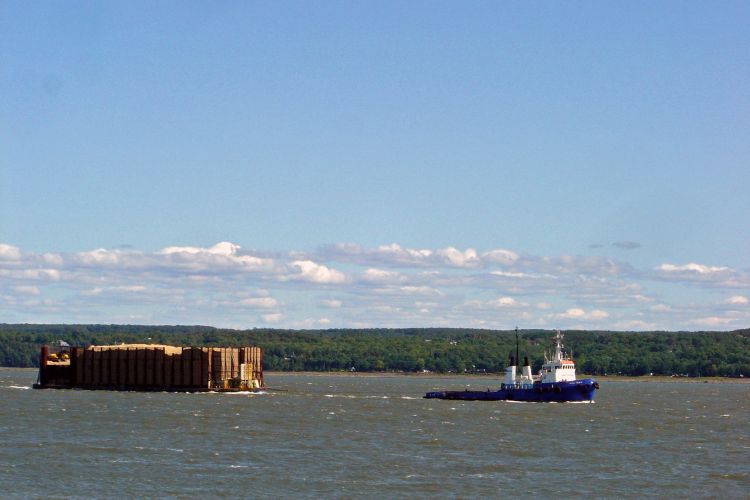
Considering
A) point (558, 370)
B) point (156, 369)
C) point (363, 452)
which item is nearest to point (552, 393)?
point (558, 370)

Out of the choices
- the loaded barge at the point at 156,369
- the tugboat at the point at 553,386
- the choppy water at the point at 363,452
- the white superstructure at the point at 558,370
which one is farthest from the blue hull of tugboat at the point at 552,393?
the loaded barge at the point at 156,369

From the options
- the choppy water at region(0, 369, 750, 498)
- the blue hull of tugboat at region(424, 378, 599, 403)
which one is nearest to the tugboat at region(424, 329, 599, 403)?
the blue hull of tugboat at region(424, 378, 599, 403)

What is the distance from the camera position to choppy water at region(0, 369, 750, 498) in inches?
2640

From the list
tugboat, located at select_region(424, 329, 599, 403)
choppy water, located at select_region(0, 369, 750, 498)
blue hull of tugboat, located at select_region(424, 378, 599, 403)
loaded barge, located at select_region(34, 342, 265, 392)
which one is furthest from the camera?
loaded barge, located at select_region(34, 342, 265, 392)

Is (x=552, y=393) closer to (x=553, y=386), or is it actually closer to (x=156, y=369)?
(x=553, y=386)

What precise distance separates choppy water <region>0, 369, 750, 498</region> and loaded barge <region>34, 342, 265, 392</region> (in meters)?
40.3

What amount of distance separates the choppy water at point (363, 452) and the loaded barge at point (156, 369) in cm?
4032

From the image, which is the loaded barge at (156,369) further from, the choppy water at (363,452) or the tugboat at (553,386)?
the tugboat at (553,386)

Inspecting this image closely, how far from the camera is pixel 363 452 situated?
8481 cm

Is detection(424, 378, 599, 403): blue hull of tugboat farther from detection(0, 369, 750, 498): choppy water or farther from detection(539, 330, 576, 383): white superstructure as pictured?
detection(0, 369, 750, 498): choppy water

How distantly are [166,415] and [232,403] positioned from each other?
2718cm

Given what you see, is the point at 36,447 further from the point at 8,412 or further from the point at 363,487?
the point at 8,412

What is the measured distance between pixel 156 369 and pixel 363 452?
106 m

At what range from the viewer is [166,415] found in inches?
4764
